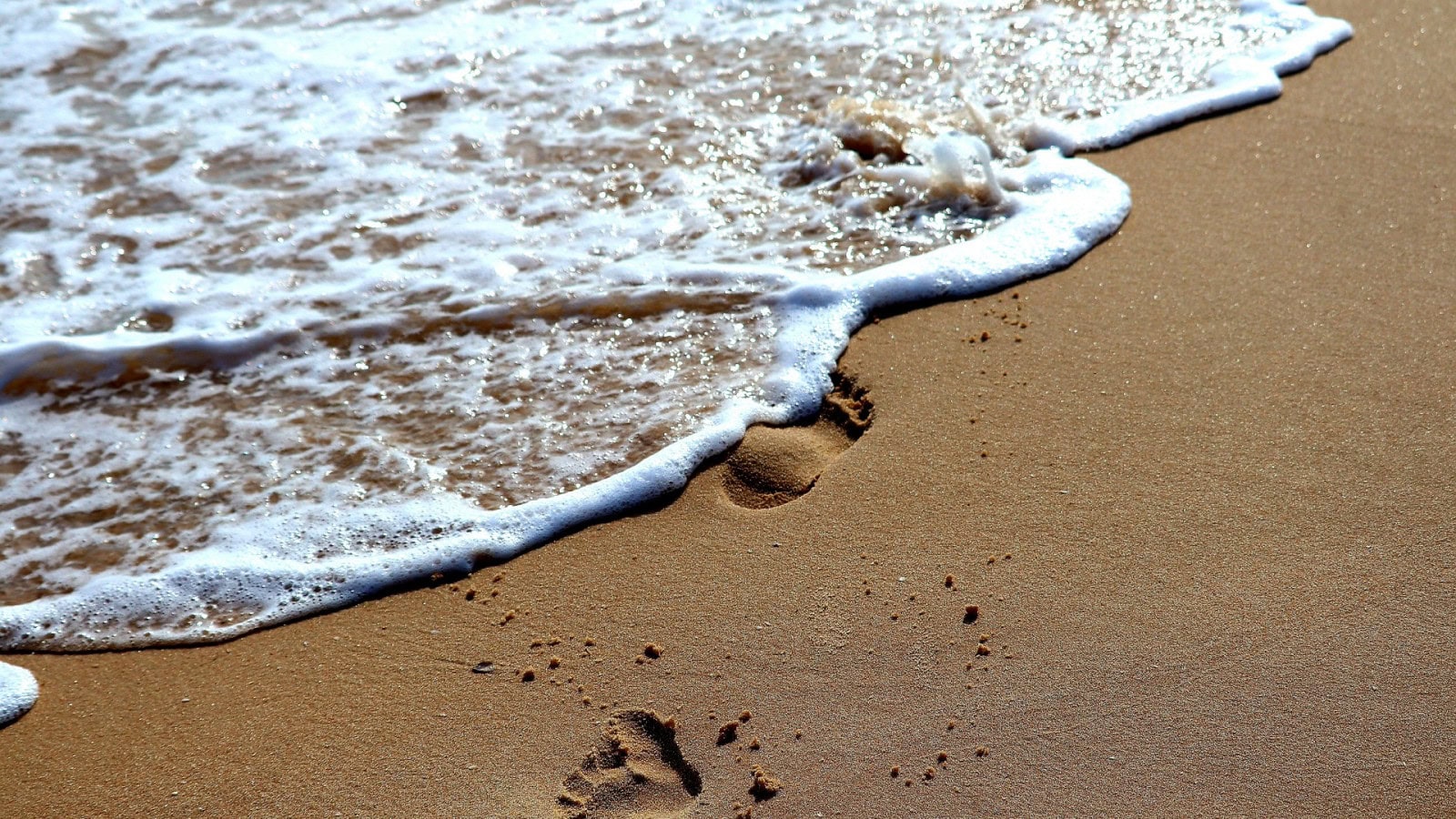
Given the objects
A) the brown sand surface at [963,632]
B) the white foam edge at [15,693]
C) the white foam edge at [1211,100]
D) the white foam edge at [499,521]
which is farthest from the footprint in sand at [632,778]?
the white foam edge at [1211,100]

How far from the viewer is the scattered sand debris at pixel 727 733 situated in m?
2.04

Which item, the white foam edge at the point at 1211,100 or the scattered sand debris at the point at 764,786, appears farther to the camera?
the white foam edge at the point at 1211,100

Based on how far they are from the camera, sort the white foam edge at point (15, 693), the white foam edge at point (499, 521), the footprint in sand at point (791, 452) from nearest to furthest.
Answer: the white foam edge at point (15, 693) → the white foam edge at point (499, 521) → the footprint in sand at point (791, 452)

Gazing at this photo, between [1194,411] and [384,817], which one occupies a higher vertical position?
[1194,411]

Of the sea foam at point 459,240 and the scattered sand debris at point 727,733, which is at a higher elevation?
the sea foam at point 459,240

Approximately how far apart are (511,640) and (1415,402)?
2.11m

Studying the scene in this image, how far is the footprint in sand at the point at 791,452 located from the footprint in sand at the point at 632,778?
64 centimetres

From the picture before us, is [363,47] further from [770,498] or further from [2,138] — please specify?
[770,498]

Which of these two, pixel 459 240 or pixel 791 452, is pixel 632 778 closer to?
pixel 791 452

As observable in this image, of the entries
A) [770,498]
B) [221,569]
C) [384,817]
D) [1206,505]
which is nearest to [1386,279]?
[1206,505]

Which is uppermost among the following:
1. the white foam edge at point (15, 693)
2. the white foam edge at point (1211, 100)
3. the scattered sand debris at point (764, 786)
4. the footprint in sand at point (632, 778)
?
the white foam edge at point (1211, 100)

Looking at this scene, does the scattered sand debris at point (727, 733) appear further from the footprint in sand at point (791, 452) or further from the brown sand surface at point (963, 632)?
the footprint in sand at point (791, 452)

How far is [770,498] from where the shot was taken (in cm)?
256

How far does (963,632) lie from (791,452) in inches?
25.6
